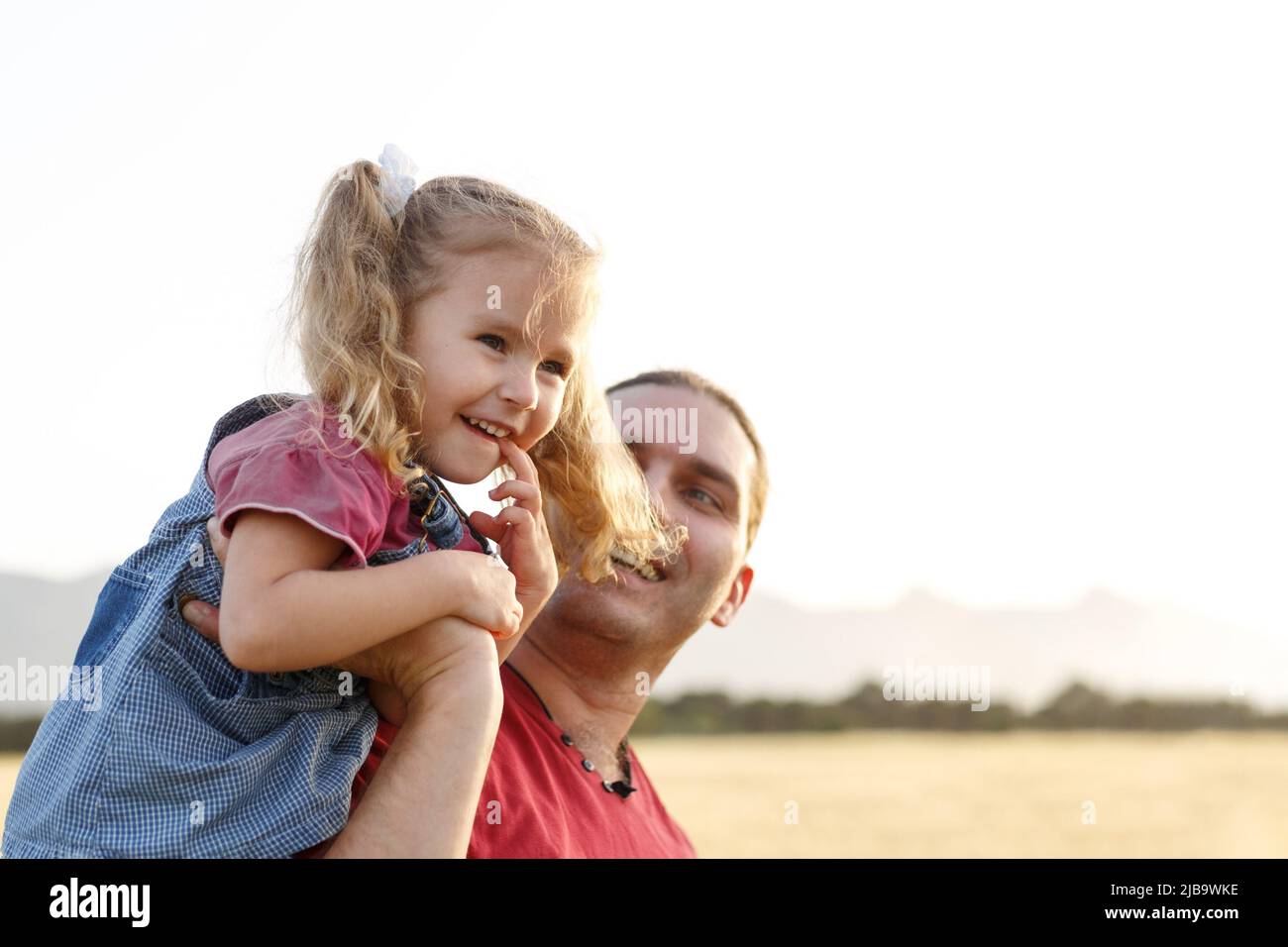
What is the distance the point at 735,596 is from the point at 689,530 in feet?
2.22

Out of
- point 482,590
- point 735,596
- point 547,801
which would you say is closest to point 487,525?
point 482,590

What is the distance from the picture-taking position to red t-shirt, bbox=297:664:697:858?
8.90ft

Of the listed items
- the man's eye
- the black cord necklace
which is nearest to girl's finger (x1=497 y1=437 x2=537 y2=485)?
the black cord necklace

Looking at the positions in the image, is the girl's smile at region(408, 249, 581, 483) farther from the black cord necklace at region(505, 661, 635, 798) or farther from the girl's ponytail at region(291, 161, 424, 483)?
the black cord necklace at region(505, 661, 635, 798)

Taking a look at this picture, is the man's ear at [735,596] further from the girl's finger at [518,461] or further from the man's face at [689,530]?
the girl's finger at [518,461]

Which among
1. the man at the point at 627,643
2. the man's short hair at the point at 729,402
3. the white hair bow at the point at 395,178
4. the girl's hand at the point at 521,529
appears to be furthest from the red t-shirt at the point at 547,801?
the white hair bow at the point at 395,178

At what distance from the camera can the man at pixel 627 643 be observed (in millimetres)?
3133

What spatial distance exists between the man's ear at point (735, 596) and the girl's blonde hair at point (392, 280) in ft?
5.17

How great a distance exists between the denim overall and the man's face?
139 cm

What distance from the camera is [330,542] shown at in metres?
1.90

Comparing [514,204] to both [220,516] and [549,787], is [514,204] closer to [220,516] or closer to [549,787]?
[220,516]

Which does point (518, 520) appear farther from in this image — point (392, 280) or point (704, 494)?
point (704, 494)
